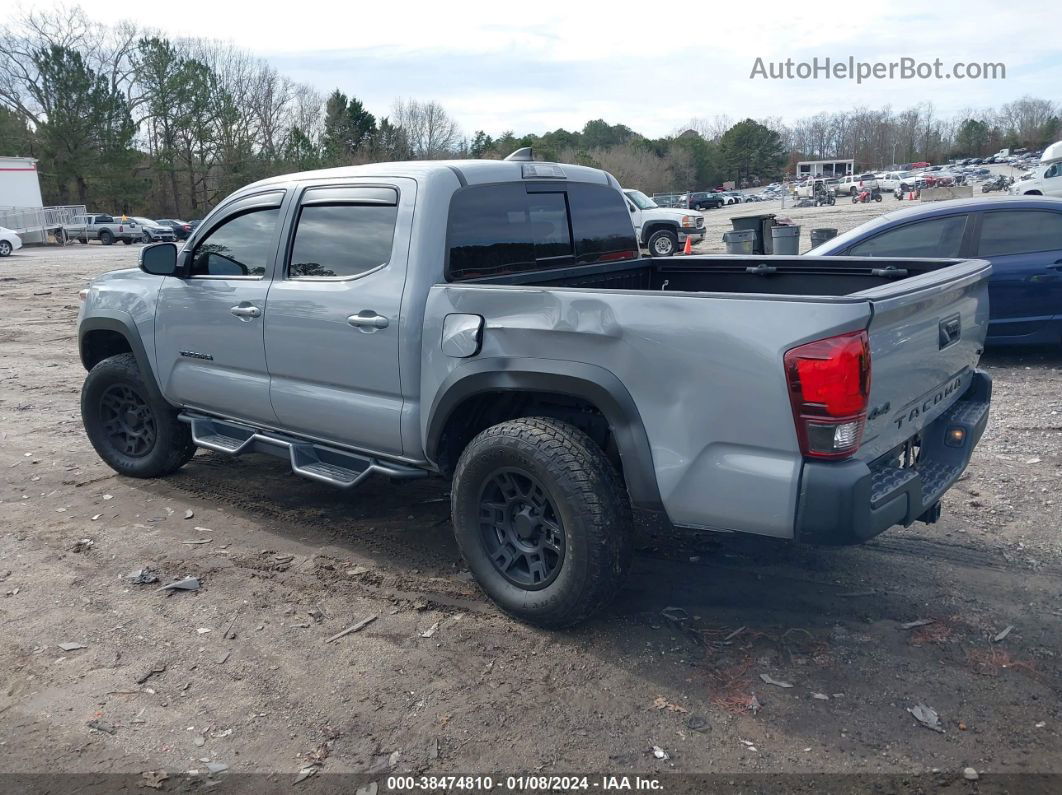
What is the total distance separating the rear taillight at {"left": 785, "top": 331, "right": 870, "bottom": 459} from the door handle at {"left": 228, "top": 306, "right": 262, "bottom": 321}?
9.85ft

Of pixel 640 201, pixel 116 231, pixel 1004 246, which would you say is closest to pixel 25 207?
pixel 116 231

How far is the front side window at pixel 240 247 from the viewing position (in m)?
4.91

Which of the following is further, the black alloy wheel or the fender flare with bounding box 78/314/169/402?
the fender flare with bounding box 78/314/169/402

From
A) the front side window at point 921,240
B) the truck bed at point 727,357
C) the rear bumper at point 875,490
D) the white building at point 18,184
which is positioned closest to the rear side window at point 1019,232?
the front side window at point 921,240

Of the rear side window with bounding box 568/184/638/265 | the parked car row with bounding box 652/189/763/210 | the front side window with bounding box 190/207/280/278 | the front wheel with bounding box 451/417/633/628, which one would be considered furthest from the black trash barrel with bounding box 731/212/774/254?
the parked car row with bounding box 652/189/763/210

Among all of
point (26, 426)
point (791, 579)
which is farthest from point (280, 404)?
point (26, 426)

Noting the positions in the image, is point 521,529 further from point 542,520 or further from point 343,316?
point 343,316

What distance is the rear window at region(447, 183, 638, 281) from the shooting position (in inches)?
168

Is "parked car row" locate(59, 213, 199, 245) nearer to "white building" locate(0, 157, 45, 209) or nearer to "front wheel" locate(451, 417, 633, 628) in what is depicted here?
"white building" locate(0, 157, 45, 209)

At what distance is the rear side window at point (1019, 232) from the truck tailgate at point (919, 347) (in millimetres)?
4681

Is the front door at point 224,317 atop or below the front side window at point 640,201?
below

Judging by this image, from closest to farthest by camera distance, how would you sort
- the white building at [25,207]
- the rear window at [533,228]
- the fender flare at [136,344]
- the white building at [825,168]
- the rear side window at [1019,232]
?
the rear window at [533,228] → the fender flare at [136,344] → the rear side window at [1019,232] → the white building at [25,207] → the white building at [825,168]

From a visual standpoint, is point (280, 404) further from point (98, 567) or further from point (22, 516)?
point (22, 516)

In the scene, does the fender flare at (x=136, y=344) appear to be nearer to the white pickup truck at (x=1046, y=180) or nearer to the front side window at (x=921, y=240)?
the front side window at (x=921, y=240)
